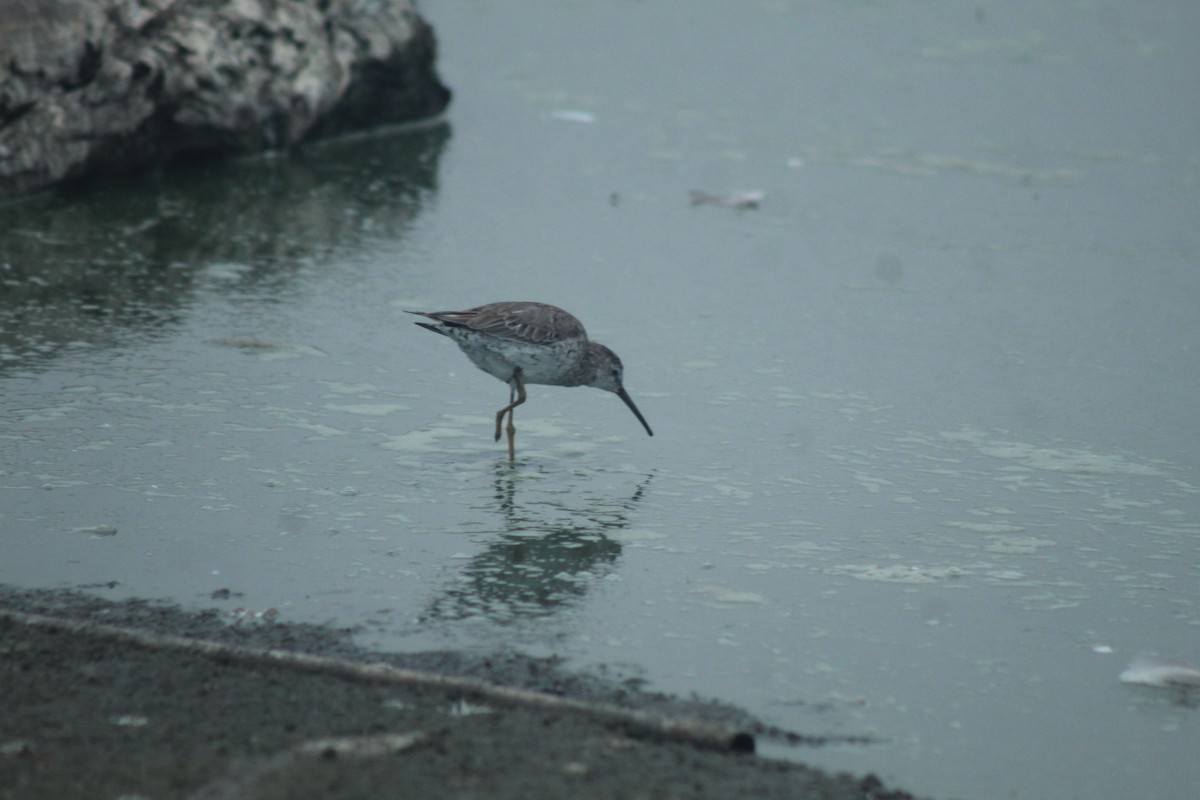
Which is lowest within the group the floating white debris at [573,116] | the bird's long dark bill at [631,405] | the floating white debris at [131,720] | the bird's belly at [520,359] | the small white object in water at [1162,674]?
the floating white debris at [131,720]

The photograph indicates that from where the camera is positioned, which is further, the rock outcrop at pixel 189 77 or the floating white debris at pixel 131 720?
the rock outcrop at pixel 189 77

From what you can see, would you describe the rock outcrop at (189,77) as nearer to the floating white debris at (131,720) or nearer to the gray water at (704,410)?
the gray water at (704,410)

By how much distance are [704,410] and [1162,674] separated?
328cm

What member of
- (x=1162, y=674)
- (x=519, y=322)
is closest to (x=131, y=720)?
(x=1162, y=674)

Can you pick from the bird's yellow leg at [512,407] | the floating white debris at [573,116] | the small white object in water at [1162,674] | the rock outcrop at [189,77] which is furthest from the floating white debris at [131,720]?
the floating white debris at [573,116]

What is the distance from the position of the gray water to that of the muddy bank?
0.90 feet

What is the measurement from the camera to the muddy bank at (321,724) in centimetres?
404

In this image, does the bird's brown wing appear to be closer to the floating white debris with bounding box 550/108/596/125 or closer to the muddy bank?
the muddy bank

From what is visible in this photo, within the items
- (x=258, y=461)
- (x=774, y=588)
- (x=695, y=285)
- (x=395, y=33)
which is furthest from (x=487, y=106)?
(x=774, y=588)

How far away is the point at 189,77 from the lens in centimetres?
1147

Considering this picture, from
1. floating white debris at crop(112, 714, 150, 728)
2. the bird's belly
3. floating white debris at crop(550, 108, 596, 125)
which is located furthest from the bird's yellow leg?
floating white debris at crop(550, 108, 596, 125)

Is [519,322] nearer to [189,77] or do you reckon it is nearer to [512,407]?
[512,407]

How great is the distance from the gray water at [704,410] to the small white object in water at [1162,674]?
76 millimetres

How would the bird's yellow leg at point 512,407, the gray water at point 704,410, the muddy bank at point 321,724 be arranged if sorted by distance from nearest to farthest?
1. the muddy bank at point 321,724
2. the gray water at point 704,410
3. the bird's yellow leg at point 512,407
